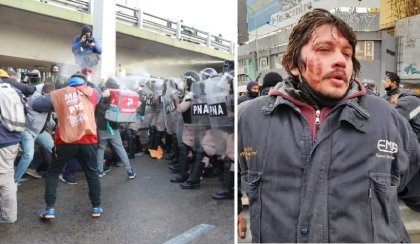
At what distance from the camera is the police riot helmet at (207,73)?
5.02 ft

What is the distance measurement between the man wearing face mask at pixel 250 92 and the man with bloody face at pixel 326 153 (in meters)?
0.12

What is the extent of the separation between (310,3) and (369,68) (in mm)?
222

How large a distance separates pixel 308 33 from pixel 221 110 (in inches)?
28.0

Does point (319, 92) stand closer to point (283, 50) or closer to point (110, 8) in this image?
point (283, 50)

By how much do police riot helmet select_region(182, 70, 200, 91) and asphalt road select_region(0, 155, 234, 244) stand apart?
0.46 m

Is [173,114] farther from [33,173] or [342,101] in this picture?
[342,101]

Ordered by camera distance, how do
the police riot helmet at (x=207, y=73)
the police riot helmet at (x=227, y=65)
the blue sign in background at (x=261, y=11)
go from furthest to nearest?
the police riot helmet at (x=207, y=73), the police riot helmet at (x=227, y=65), the blue sign in background at (x=261, y=11)

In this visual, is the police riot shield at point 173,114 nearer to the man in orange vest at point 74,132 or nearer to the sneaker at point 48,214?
the man in orange vest at point 74,132

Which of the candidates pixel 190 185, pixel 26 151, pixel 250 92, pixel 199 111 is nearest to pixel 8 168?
pixel 26 151

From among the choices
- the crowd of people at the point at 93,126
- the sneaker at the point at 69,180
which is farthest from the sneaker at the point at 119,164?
the sneaker at the point at 69,180

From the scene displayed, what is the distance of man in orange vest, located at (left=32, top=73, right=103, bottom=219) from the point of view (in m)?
2.06

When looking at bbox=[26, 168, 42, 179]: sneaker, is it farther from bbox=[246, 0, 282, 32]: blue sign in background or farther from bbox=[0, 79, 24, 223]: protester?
bbox=[246, 0, 282, 32]: blue sign in background

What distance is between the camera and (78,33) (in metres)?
1.88

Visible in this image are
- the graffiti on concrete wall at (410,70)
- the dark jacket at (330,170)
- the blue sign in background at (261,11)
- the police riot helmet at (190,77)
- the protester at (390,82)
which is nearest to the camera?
the dark jacket at (330,170)
